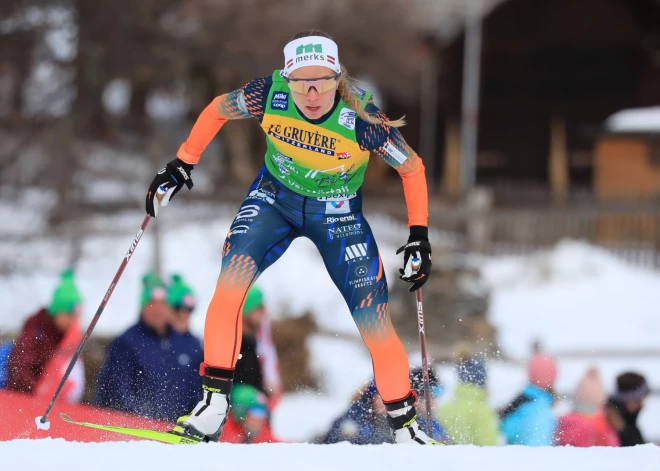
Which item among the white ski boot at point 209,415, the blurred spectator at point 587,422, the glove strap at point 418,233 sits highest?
the glove strap at point 418,233

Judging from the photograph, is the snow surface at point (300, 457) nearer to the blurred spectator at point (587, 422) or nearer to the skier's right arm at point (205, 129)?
the skier's right arm at point (205, 129)

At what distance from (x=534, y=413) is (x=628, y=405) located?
692 mm

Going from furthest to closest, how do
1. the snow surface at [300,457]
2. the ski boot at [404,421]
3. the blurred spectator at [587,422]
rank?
the blurred spectator at [587,422], the ski boot at [404,421], the snow surface at [300,457]

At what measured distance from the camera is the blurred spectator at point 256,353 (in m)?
4.63

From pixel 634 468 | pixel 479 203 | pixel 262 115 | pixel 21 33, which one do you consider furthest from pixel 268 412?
pixel 479 203

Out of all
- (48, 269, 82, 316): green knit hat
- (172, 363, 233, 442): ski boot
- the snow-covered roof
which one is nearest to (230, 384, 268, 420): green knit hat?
(172, 363, 233, 442): ski boot

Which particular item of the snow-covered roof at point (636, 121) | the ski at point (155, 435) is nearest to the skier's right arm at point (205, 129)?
the ski at point (155, 435)

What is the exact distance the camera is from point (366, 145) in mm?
3463

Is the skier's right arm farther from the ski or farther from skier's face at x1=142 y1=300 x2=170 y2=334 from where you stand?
skier's face at x1=142 y1=300 x2=170 y2=334

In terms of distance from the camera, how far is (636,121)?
60.6 feet

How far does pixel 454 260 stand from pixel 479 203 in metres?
3.54

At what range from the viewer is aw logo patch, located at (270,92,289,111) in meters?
3.46

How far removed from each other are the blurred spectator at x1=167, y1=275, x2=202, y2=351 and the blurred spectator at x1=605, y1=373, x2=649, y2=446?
2573 millimetres

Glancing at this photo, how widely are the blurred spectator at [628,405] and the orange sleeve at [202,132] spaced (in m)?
2.94
